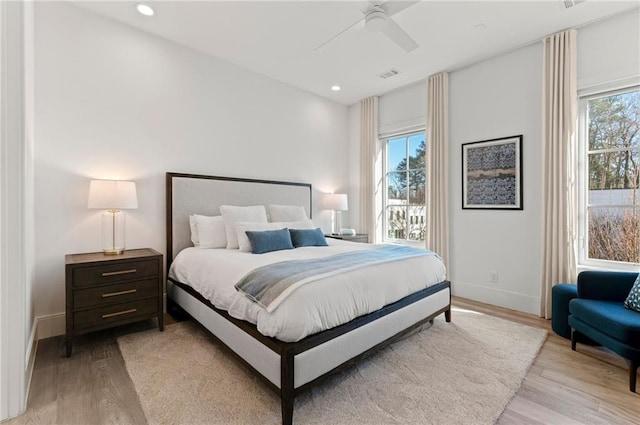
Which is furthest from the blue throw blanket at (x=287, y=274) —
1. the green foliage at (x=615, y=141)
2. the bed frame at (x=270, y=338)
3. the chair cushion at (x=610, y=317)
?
the green foliage at (x=615, y=141)

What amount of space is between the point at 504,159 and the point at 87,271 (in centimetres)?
454

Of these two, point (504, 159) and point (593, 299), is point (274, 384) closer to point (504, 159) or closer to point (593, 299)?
point (593, 299)

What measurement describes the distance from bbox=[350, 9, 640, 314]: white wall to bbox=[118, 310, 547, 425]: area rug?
979mm

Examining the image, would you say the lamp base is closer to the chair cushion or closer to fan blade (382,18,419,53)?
fan blade (382,18,419,53)

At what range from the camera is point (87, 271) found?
96.7 inches

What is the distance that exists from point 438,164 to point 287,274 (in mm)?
3132

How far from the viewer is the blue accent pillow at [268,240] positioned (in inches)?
117

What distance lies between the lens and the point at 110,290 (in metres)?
2.56

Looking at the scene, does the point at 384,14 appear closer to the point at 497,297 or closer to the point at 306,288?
the point at 306,288

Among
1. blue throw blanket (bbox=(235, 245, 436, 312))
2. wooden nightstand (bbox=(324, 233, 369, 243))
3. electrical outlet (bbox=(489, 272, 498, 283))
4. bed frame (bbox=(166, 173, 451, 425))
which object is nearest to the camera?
bed frame (bbox=(166, 173, 451, 425))

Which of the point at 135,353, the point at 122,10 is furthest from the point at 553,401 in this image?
the point at 122,10

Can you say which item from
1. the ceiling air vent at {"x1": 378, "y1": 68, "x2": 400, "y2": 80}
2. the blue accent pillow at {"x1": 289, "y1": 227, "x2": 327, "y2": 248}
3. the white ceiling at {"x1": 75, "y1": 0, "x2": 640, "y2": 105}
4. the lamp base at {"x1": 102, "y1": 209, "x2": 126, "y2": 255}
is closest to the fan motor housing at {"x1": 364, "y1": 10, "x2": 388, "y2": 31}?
the white ceiling at {"x1": 75, "y1": 0, "x2": 640, "y2": 105}

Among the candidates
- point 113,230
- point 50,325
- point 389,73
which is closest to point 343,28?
point 389,73

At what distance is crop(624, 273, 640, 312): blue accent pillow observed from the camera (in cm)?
222
